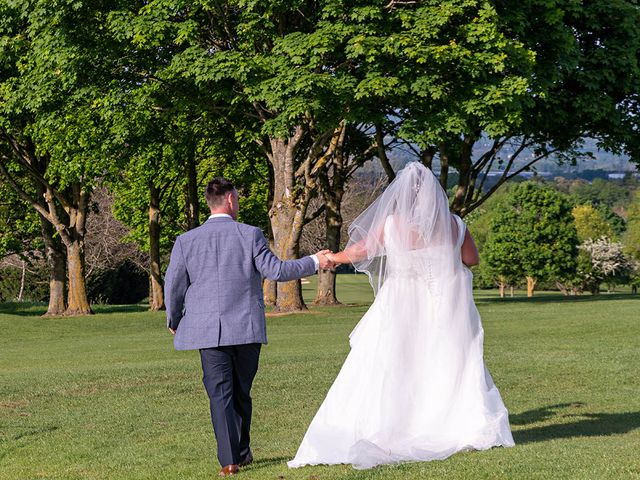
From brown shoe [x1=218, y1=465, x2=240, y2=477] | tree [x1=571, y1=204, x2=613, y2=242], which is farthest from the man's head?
tree [x1=571, y1=204, x2=613, y2=242]

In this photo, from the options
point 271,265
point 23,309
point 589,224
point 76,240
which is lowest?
point 23,309

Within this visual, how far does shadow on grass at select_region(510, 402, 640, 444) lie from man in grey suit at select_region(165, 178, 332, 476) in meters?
3.05

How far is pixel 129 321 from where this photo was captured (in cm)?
3888

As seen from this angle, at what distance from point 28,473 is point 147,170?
108ft

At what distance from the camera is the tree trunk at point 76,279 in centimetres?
4172

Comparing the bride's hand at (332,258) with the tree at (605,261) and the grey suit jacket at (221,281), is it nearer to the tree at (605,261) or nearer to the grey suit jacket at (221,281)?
the grey suit jacket at (221,281)

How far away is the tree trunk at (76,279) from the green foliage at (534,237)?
63674 mm

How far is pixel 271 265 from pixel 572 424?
16.0 ft

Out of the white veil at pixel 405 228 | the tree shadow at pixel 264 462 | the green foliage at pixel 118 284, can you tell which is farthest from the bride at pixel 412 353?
the green foliage at pixel 118 284

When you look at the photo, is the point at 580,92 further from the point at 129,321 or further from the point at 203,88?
the point at 129,321

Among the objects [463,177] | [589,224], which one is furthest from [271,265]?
[589,224]

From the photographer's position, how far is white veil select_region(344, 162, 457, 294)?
9562mm

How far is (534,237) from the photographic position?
99.5 meters

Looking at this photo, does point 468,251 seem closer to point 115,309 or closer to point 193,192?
point 193,192
